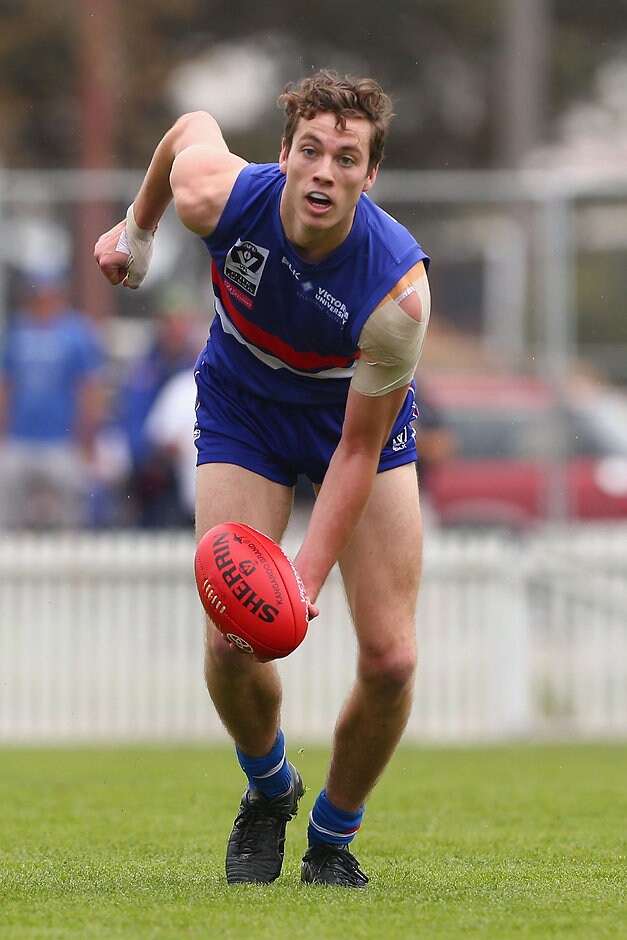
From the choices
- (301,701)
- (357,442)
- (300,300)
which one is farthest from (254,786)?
(301,701)

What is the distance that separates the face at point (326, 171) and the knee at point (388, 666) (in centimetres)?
113

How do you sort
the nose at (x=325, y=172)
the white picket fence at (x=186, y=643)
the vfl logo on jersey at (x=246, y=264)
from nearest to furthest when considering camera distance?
1. the nose at (x=325, y=172)
2. the vfl logo on jersey at (x=246, y=264)
3. the white picket fence at (x=186, y=643)

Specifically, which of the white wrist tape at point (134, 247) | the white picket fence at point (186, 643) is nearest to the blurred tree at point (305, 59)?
the white picket fence at point (186, 643)

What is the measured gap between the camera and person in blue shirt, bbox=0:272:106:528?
10758 millimetres

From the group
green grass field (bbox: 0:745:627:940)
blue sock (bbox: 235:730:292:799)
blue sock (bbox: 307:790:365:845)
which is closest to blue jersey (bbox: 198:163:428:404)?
blue sock (bbox: 235:730:292:799)

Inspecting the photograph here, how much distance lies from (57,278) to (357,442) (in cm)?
706

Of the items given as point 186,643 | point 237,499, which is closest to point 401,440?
point 237,499

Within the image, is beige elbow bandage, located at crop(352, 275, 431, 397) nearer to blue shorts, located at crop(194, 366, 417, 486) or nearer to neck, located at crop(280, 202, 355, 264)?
neck, located at crop(280, 202, 355, 264)

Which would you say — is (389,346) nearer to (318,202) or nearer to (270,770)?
(318,202)

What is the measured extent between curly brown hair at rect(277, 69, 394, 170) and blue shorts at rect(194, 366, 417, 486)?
29.8 inches

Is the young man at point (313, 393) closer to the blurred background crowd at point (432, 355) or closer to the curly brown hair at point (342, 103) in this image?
the curly brown hair at point (342, 103)

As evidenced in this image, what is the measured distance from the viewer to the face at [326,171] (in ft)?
14.0

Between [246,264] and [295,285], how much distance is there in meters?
0.16

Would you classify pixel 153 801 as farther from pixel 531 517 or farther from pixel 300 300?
pixel 531 517
